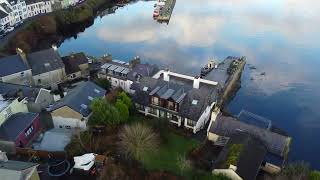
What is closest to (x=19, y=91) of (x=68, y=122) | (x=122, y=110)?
(x=68, y=122)

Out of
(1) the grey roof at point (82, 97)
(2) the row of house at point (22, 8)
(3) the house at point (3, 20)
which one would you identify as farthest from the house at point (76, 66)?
(2) the row of house at point (22, 8)

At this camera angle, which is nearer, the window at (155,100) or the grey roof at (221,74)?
the window at (155,100)

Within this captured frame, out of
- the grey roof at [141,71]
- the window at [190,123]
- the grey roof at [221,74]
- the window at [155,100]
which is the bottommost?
the window at [190,123]

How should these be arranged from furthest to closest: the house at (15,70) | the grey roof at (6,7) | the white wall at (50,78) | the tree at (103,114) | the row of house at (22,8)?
the grey roof at (6,7)
the row of house at (22,8)
the white wall at (50,78)
the house at (15,70)
the tree at (103,114)

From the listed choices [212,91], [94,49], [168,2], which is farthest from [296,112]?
[168,2]

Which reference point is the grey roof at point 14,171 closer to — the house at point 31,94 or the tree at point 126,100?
the tree at point 126,100

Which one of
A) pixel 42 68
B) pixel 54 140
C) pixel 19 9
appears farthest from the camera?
pixel 19 9

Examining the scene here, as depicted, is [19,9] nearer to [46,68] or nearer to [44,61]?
[44,61]
